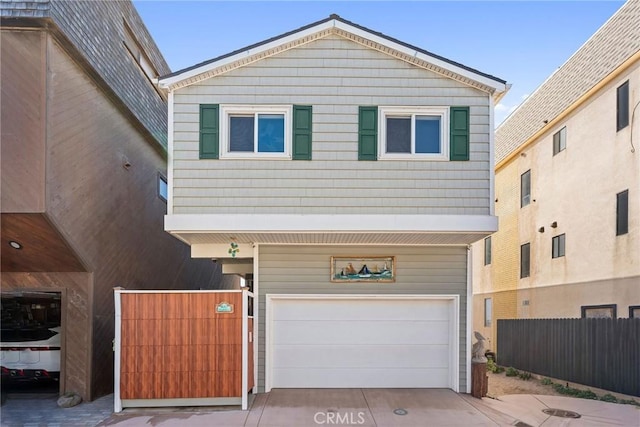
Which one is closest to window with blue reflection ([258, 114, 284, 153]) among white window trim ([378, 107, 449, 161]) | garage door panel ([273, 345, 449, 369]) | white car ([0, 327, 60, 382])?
white window trim ([378, 107, 449, 161])

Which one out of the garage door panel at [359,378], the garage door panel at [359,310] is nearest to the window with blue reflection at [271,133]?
the garage door panel at [359,310]

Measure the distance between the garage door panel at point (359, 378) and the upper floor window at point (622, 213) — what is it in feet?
19.0

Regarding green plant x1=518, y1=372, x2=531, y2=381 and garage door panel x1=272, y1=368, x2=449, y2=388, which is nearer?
garage door panel x1=272, y1=368, x2=449, y2=388

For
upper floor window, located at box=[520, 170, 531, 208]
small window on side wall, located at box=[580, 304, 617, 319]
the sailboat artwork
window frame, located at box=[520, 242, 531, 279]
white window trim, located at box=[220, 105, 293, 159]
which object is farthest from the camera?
upper floor window, located at box=[520, 170, 531, 208]

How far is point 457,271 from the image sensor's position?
32.5ft

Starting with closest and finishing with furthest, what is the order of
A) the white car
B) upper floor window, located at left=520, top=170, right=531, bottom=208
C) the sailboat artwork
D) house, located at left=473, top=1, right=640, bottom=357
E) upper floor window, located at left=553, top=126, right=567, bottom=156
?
1. the white car
2. the sailboat artwork
3. house, located at left=473, top=1, right=640, bottom=357
4. upper floor window, located at left=553, top=126, right=567, bottom=156
5. upper floor window, located at left=520, top=170, right=531, bottom=208

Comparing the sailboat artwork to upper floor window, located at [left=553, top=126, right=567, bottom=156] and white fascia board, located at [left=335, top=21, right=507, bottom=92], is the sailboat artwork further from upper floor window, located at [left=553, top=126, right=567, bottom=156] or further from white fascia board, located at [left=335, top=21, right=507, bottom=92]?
upper floor window, located at [left=553, top=126, right=567, bottom=156]

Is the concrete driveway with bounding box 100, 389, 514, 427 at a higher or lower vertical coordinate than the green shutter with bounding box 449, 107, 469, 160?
lower

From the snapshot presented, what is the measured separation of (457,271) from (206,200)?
5060 mm

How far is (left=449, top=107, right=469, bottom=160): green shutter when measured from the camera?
357 inches

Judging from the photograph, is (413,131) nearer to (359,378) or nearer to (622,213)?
(359,378)

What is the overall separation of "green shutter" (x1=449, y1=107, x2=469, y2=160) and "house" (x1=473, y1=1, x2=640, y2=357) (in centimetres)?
507

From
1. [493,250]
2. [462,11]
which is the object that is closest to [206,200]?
[462,11]

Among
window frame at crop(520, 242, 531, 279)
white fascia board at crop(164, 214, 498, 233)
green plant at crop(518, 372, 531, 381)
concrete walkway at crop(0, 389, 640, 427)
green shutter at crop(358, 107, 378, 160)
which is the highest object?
green shutter at crop(358, 107, 378, 160)
